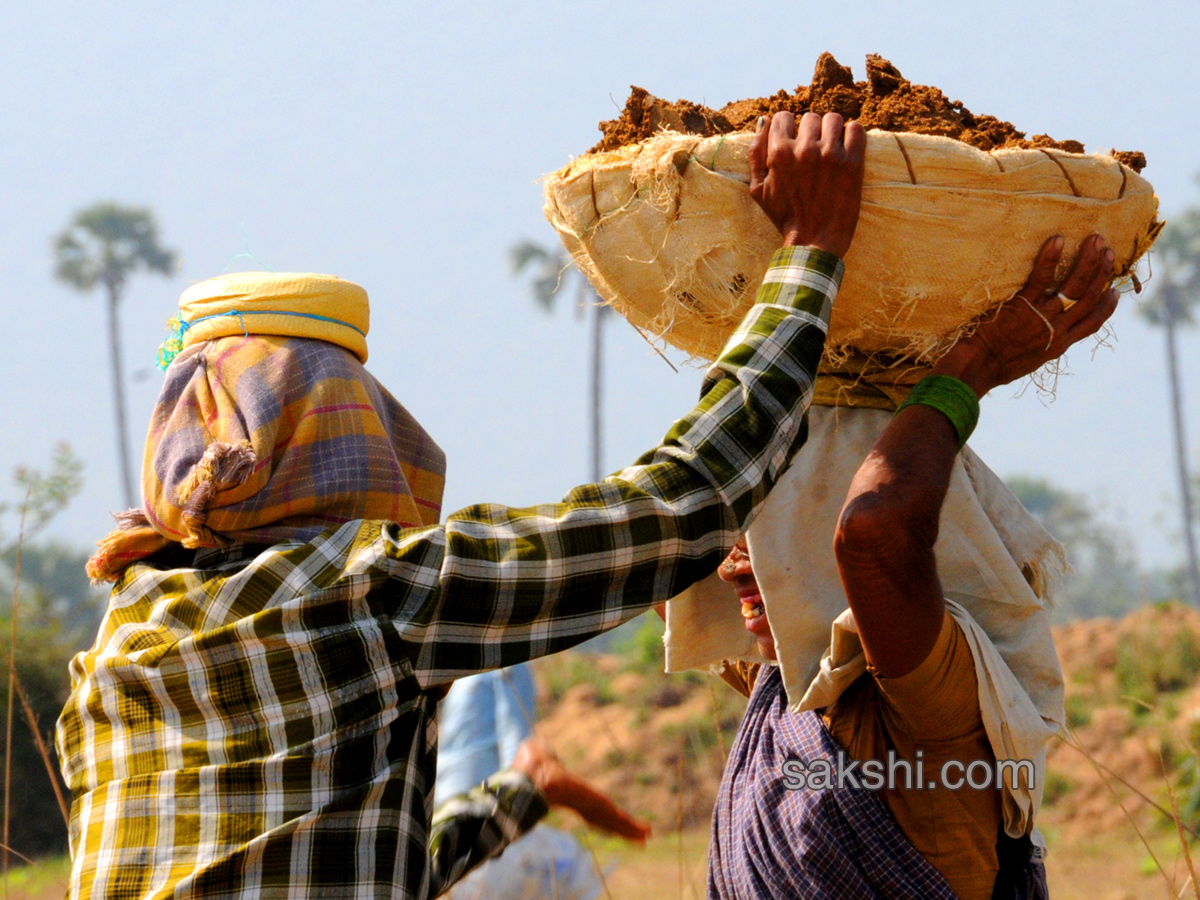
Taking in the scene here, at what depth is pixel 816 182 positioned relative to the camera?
5.52 feet

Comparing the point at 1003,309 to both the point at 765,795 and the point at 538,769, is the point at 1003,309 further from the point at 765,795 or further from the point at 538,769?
the point at 538,769

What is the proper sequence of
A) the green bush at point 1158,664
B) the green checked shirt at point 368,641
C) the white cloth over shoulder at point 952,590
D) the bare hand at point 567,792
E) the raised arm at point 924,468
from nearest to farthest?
the green checked shirt at point 368,641, the raised arm at point 924,468, the white cloth over shoulder at point 952,590, the bare hand at point 567,792, the green bush at point 1158,664

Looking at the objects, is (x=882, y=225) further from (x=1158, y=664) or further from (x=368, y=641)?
(x=1158, y=664)

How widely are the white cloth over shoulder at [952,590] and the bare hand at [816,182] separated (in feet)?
1.38

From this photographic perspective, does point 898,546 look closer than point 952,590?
Yes

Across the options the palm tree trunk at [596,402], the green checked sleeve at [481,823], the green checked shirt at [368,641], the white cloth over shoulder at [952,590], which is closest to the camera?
the green checked shirt at [368,641]

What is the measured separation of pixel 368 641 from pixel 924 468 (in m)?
0.84

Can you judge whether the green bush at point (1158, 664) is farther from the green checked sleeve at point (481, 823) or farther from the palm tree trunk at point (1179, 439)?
the palm tree trunk at point (1179, 439)

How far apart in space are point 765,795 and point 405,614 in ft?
2.71

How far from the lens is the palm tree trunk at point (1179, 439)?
37.7m

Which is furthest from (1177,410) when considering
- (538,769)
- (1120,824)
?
(538,769)

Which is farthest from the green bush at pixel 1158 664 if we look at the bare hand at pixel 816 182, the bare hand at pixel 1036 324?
the bare hand at pixel 816 182

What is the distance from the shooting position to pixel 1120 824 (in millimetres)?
12391

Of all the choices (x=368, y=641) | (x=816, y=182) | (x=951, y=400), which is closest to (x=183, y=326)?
(x=368, y=641)
